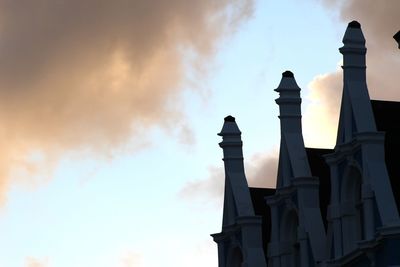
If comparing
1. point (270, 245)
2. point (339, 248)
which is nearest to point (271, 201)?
point (270, 245)

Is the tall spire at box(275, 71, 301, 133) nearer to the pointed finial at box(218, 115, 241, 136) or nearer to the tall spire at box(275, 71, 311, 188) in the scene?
the tall spire at box(275, 71, 311, 188)

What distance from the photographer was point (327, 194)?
170 feet

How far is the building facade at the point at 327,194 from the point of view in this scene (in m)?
45.7

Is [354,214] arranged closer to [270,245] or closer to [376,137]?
[376,137]

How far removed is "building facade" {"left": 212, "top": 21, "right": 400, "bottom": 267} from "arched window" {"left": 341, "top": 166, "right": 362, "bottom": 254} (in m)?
0.03

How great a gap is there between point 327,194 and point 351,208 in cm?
412

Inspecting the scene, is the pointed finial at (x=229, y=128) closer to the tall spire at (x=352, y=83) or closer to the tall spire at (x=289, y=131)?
the tall spire at (x=289, y=131)

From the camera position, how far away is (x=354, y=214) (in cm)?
4759

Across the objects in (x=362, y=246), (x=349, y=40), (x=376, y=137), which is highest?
(x=349, y=40)

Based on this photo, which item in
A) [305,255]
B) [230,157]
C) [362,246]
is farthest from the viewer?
[230,157]

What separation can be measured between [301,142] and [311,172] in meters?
1.28

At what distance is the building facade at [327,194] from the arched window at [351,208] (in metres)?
0.03

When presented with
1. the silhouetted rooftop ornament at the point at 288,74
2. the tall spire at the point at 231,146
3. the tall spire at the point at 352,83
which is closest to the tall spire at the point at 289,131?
the silhouetted rooftop ornament at the point at 288,74

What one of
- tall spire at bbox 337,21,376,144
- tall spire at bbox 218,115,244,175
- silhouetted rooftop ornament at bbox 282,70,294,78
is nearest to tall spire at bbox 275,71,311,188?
silhouetted rooftop ornament at bbox 282,70,294,78
